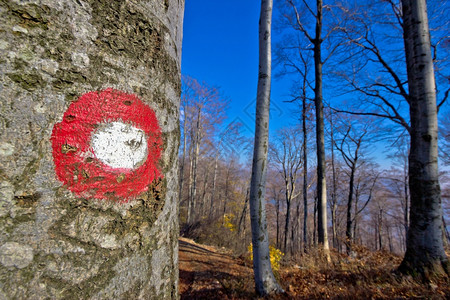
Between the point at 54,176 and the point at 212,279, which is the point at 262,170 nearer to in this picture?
the point at 212,279

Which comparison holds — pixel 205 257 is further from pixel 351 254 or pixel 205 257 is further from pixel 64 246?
pixel 64 246

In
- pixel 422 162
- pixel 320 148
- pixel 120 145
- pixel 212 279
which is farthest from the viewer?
pixel 320 148

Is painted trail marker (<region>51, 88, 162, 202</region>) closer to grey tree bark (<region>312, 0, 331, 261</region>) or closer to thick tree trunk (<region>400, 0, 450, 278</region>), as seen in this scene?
thick tree trunk (<region>400, 0, 450, 278</region>)

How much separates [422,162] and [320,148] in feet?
14.0

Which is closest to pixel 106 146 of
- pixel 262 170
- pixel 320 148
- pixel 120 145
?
pixel 120 145

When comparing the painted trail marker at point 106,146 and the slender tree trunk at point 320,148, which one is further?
the slender tree trunk at point 320,148

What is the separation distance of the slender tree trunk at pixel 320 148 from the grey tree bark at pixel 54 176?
23.5ft

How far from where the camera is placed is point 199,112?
1602cm

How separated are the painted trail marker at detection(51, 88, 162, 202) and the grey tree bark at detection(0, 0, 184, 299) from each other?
0.07 feet

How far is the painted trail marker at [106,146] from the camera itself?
44cm

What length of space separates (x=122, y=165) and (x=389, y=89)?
10278 mm

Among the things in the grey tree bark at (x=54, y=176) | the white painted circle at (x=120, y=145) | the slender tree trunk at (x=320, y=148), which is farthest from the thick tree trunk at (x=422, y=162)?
the white painted circle at (x=120, y=145)

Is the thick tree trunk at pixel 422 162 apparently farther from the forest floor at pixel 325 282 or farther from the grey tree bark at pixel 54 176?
the grey tree bark at pixel 54 176

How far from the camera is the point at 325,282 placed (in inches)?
174
